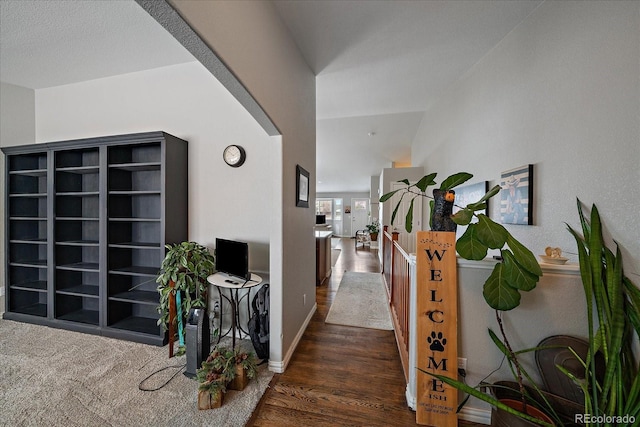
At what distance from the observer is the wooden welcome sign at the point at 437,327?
54.1 inches

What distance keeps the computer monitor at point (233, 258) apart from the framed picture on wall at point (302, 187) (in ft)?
2.20

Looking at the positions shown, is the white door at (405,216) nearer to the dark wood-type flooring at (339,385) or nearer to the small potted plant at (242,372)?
the dark wood-type flooring at (339,385)

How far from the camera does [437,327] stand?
4.59 ft

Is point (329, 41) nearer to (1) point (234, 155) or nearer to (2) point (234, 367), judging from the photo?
(1) point (234, 155)

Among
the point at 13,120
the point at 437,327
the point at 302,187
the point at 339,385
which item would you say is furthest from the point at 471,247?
the point at 13,120

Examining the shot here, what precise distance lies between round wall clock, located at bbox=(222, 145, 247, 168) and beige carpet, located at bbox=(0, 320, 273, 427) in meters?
1.87

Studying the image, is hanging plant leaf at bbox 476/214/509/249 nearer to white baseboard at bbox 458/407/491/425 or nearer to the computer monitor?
white baseboard at bbox 458/407/491/425

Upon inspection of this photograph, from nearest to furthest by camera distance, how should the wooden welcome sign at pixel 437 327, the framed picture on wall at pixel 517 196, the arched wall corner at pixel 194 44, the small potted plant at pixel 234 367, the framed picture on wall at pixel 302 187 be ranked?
the arched wall corner at pixel 194 44 → the wooden welcome sign at pixel 437 327 → the small potted plant at pixel 234 367 → the framed picture on wall at pixel 517 196 → the framed picture on wall at pixel 302 187

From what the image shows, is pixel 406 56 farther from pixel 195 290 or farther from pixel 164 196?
pixel 195 290

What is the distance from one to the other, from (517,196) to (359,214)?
940 cm

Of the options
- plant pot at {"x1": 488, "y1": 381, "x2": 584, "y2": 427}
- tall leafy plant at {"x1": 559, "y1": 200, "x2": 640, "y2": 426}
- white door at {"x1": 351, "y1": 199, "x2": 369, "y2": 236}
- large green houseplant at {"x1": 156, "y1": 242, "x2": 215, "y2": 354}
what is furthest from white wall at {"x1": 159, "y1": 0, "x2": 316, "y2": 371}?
white door at {"x1": 351, "y1": 199, "x2": 369, "y2": 236}

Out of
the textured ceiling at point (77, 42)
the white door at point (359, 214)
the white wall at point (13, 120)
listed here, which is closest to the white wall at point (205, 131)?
the textured ceiling at point (77, 42)

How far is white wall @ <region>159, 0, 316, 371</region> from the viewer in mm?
1004

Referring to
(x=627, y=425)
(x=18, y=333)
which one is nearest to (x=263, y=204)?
(x=627, y=425)
